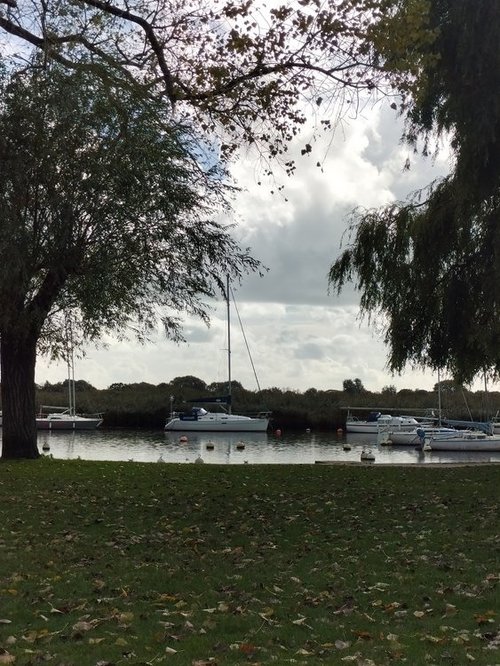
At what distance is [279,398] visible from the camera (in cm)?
7825

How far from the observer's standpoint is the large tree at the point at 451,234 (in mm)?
12688

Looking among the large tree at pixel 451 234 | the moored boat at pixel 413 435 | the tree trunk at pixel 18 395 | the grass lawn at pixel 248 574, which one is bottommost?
the moored boat at pixel 413 435

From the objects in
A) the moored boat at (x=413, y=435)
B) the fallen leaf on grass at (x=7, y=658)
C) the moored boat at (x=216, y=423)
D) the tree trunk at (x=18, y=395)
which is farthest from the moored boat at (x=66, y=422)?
the fallen leaf on grass at (x=7, y=658)

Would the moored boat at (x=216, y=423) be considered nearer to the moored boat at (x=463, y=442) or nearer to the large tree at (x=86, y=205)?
the moored boat at (x=463, y=442)

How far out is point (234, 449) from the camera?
49.7 metres

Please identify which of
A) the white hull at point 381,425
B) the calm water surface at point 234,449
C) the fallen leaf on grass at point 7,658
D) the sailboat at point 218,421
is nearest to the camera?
the fallen leaf on grass at point 7,658

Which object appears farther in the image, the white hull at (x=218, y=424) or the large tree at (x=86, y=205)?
the white hull at (x=218, y=424)

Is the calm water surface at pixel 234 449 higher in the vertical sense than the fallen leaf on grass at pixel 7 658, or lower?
lower

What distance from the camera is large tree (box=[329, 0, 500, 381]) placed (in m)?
12.7

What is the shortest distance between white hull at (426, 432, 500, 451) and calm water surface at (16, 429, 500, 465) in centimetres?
61

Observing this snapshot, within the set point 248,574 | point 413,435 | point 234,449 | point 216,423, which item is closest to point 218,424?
point 216,423

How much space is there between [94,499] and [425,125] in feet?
28.9

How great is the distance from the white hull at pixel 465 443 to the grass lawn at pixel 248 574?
35547 millimetres

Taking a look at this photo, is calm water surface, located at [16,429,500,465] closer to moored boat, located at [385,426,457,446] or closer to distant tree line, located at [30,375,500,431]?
moored boat, located at [385,426,457,446]
